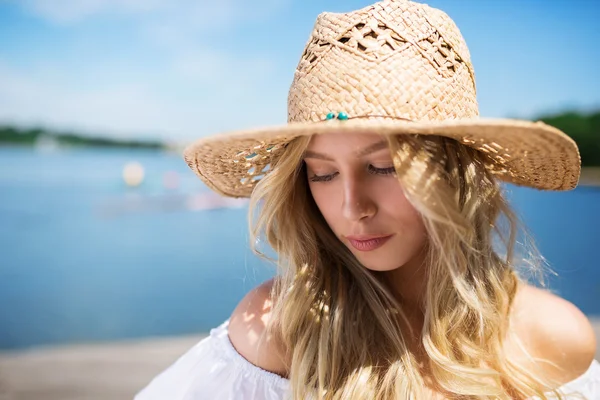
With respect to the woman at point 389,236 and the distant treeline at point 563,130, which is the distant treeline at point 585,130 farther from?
the woman at point 389,236

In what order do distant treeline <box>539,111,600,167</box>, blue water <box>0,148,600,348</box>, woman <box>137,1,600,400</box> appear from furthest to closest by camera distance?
distant treeline <box>539,111,600,167</box>, blue water <box>0,148,600,348</box>, woman <box>137,1,600,400</box>

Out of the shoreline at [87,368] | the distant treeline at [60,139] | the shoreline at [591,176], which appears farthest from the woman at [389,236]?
the distant treeline at [60,139]

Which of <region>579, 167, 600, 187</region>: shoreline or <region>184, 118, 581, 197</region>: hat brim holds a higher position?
<region>184, 118, 581, 197</region>: hat brim

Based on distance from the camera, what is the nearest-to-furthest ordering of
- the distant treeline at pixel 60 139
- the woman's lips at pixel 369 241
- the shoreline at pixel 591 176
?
the woman's lips at pixel 369 241
the shoreline at pixel 591 176
the distant treeline at pixel 60 139

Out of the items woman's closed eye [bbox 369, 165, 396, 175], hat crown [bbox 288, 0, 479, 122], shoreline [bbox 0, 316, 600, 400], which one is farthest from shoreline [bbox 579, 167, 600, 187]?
woman's closed eye [bbox 369, 165, 396, 175]

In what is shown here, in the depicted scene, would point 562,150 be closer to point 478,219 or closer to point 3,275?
point 478,219

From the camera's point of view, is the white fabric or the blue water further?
the blue water

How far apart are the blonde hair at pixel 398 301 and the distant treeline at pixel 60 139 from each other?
5.35 meters

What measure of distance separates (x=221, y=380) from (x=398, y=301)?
1.78ft

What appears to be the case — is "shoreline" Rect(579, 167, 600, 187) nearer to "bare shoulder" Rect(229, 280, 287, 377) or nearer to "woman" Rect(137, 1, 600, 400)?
"woman" Rect(137, 1, 600, 400)

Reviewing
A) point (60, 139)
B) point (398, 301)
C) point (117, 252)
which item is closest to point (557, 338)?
point (398, 301)

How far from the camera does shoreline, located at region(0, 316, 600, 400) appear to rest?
2.95 metres

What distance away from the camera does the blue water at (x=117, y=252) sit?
4414 mm

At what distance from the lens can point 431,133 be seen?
1.06 m
